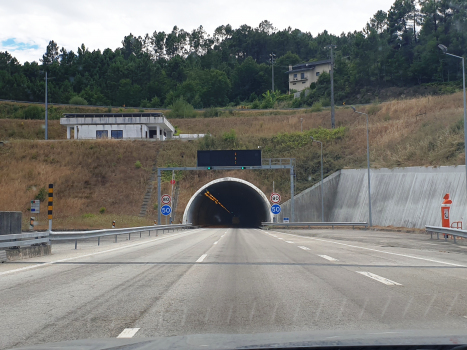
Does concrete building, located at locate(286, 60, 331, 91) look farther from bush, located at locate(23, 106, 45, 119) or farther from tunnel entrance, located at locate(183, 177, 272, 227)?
bush, located at locate(23, 106, 45, 119)

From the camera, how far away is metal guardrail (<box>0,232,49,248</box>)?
12.4 metres

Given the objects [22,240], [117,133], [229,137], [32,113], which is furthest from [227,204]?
[22,240]

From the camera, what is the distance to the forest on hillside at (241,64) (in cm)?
9725

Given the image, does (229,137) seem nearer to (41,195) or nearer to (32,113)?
(41,195)

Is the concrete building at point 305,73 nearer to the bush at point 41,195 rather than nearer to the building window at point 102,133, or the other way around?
the building window at point 102,133

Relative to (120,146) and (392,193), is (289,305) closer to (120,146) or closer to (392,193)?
(392,193)

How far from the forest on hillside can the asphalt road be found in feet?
278

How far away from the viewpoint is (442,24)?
319 feet

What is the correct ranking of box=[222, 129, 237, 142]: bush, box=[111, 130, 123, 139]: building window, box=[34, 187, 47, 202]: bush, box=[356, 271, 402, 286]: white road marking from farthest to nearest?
box=[111, 130, 123, 139]: building window, box=[222, 129, 237, 142]: bush, box=[34, 187, 47, 202]: bush, box=[356, 271, 402, 286]: white road marking

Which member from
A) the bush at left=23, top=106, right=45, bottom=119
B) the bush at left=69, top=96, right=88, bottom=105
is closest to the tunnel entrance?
the bush at left=23, top=106, right=45, bottom=119

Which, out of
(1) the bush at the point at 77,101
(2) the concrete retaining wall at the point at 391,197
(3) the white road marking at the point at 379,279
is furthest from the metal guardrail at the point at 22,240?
(1) the bush at the point at 77,101

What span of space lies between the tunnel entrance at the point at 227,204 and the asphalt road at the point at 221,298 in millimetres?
36190

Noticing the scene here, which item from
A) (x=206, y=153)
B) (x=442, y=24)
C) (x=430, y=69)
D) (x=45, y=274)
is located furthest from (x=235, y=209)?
(x=45, y=274)

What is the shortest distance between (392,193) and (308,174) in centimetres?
1884
